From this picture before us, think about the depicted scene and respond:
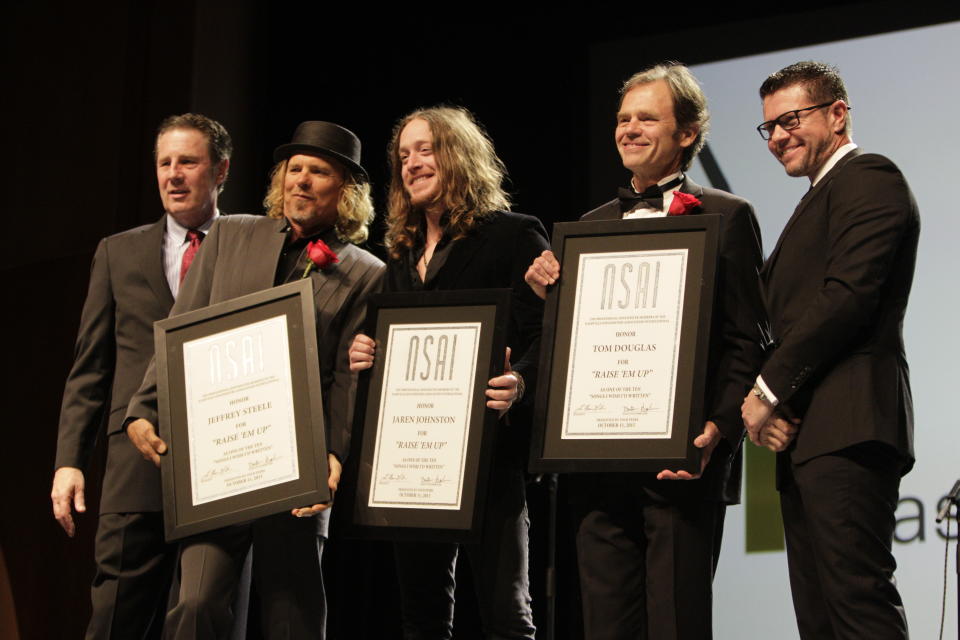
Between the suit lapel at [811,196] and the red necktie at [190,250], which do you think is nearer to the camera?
the suit lapel at [811,196]

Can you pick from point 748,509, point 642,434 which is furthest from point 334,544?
point 642,434

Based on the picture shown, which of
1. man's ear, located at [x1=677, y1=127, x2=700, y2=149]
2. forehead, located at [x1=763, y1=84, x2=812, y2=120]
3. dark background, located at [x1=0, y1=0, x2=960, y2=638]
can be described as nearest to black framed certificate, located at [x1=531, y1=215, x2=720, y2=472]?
man's ear, located at [x1=677, y1=127, x2=700, y2=149]

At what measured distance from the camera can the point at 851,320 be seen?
2.36 meters

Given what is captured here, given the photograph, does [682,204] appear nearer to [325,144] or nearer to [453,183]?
[453,183]

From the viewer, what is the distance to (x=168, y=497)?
2.65 meters

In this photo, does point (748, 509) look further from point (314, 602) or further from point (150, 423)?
point (150, 423)

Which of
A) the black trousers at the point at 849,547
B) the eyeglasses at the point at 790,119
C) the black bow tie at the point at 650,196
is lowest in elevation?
the black trousers at the point at 849,547

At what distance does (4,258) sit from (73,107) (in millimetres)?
769

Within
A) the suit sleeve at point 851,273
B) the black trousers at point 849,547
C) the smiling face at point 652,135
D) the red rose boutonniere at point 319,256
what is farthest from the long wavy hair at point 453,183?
the black trousers at point 849,547

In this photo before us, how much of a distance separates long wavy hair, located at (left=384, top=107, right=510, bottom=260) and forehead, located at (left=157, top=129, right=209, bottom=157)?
68cm

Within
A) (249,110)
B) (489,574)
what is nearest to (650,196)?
(489,574)

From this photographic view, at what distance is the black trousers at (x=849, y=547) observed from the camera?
7.38ft

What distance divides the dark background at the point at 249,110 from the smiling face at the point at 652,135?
1.66 m

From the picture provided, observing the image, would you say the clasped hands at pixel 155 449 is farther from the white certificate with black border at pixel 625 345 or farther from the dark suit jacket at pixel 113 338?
the white certificate with black border at pixel 625 345
